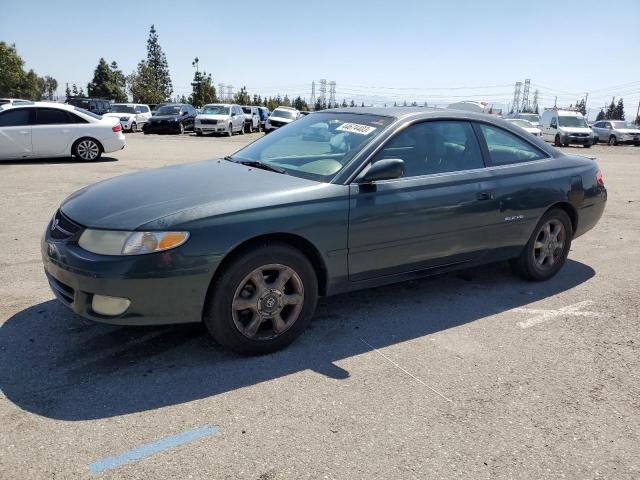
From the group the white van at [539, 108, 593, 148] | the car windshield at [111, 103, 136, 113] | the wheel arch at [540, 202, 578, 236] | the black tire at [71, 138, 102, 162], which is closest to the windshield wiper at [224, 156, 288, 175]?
the wheel arch at [540, 202, 578, 236]

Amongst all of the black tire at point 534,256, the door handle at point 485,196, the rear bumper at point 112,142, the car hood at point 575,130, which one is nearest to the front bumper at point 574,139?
the car hood at point 575,130

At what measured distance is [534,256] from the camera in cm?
496

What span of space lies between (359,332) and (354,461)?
145cm

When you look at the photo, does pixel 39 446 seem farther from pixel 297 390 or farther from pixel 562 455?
pixel 562 455

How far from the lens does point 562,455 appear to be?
2.57 metres

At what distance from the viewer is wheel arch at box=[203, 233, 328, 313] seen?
126 inches

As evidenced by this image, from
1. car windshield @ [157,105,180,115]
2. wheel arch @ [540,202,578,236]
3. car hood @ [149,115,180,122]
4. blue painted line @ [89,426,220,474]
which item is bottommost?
blue painted line @ [89,426,220,474]

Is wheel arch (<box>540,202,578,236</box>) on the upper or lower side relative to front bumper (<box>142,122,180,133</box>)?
Answer: lower

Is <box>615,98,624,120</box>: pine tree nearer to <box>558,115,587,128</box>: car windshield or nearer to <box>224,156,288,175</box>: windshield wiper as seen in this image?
<box>558,115,587,128</box>: car windshield

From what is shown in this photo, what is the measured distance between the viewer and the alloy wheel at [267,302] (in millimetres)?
3309

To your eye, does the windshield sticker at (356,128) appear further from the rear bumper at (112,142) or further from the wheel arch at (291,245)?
the rear bumper at (112,142)

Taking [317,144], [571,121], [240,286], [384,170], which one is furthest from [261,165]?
[571,121]

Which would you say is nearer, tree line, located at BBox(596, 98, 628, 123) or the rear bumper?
the rear bumper

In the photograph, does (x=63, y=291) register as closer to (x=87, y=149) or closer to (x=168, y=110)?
(x=87, y=149)
